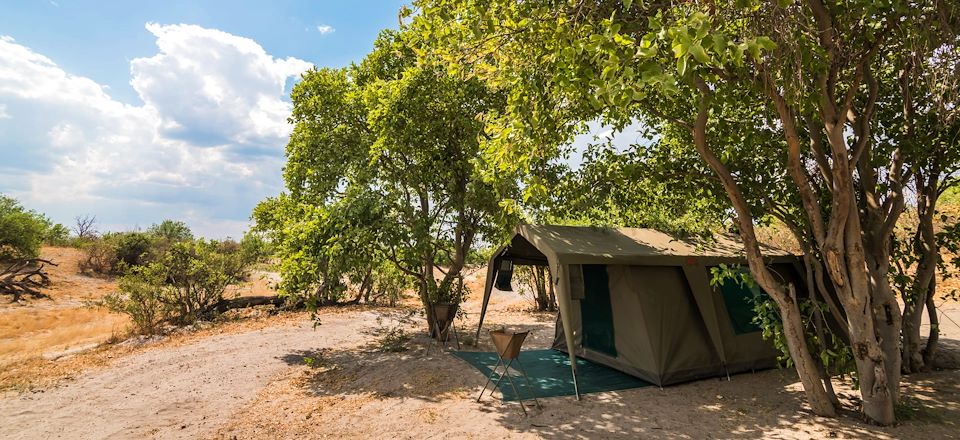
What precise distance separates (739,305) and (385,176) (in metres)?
6.62

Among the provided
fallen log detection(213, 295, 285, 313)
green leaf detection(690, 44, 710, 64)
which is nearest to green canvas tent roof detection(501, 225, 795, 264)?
green leaf detection(690, 44, 710, 64)

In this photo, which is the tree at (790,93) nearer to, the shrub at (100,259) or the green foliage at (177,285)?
the green foliage at (177,285)

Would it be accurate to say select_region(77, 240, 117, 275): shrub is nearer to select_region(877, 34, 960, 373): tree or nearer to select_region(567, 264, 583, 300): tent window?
select_region(567, 264, 583, 300): tent window

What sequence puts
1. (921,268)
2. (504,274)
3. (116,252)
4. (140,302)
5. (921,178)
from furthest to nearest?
1. (116,252)
2. (140,302)
3. (504,274)
4. (921,268)
5. (921,178)

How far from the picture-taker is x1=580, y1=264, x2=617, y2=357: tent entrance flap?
7.04m

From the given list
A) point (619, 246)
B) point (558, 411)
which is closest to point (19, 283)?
point (558, 411)

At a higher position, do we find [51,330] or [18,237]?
[18,237]

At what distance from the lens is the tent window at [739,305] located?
21.9 ft

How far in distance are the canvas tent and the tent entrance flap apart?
0.08 feet

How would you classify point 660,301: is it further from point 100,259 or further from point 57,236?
point 57,236

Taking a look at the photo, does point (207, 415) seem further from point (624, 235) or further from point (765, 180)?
point (765, 180)

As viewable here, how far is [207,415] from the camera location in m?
5.17

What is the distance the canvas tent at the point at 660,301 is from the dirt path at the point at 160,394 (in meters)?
4.50

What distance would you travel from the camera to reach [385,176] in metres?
9.12
